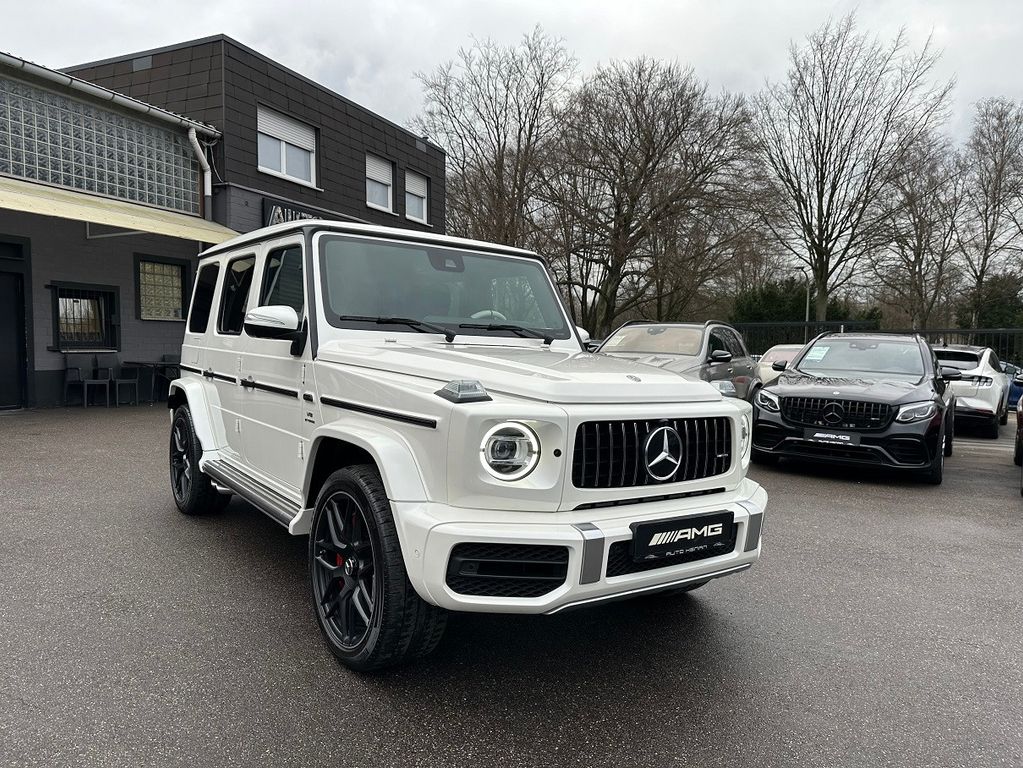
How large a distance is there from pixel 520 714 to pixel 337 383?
156 centimetres

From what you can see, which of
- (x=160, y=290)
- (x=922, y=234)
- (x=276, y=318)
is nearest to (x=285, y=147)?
(x=160, y=290)

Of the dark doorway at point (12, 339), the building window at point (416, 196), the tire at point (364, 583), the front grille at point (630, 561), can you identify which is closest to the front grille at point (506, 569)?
the front grille at point (630, 561)

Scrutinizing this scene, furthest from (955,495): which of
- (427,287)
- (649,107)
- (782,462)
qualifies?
(649,107)

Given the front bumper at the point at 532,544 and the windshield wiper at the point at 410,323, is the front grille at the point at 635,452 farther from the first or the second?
the windshield wiper at the point at 410,323

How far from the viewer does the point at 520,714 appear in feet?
8.75

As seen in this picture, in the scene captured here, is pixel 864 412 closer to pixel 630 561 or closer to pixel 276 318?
pixel 630 561

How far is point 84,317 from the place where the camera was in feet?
42.1

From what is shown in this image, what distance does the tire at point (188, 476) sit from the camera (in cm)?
508

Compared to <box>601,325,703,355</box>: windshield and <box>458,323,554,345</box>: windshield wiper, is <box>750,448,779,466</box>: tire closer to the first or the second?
<box>601,325,703,355</box>: windshield

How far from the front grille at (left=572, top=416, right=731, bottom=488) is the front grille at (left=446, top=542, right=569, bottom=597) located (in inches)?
11.4

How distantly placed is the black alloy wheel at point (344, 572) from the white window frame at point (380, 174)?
16193 mm

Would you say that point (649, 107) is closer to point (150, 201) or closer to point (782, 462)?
point (150, 201)

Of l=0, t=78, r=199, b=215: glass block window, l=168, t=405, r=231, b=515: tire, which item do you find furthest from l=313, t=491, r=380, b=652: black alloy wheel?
l=0, t=78, r=199, b=215: glass block window

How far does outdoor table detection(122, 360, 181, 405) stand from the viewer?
13180mm
